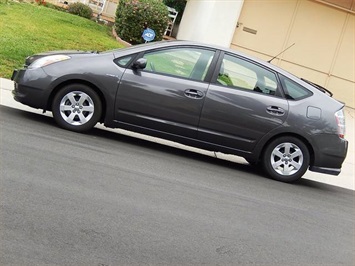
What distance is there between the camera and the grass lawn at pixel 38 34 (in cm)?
1300

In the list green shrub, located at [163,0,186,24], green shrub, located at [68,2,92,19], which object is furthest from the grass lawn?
green shrub, located at [163,0,186,24]

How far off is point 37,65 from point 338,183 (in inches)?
195

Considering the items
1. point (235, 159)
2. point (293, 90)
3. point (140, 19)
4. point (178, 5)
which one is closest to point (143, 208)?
point (293, 90)

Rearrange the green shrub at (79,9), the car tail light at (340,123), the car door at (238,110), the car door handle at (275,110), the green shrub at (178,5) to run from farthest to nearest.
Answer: the green shrub at (178,5) < the green shrub at (79,9) < the car tail light at (340,123) < the car door handle at (275,110) < the car door at (238,110)

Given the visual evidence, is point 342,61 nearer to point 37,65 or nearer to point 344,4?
point 344,4

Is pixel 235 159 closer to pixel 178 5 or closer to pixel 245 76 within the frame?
pixel 245 76

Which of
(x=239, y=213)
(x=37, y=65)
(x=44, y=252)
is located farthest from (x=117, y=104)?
(x=44, y=252)

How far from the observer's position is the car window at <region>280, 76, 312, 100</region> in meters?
9.10

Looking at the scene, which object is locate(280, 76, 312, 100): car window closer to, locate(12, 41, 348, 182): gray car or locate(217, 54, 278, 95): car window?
locate(12, 41, 348, 182): gray car

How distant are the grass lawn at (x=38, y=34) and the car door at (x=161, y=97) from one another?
3888 millimetres

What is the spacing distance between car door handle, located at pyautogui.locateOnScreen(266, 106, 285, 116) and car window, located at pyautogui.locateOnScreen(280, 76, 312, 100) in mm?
270

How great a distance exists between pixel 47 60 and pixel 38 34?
7.37 meters

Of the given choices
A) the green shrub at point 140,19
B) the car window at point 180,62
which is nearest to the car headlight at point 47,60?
the car window at point 180,62

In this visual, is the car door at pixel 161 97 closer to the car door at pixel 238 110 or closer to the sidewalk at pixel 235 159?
the car door at pixel 238 110
